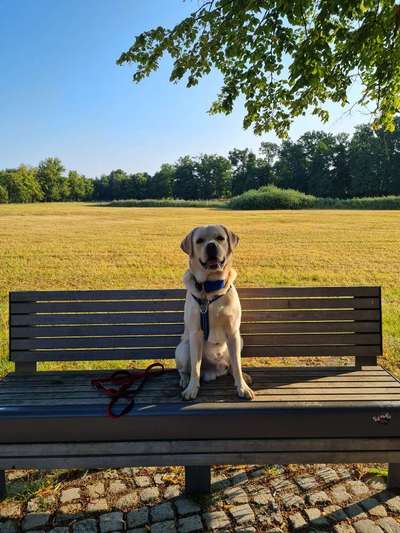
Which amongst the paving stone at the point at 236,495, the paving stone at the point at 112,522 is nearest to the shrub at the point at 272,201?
the paving stone at the point at 236,495

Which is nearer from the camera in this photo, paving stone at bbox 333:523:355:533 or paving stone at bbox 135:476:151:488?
paving stone at bbox 333:523:355:533

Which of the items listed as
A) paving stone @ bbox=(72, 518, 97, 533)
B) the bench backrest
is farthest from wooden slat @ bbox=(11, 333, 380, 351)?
paving stone @ bbox=(72, 518, 97, 533)

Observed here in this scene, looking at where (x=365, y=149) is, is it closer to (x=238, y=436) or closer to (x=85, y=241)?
(x=85, y=241)

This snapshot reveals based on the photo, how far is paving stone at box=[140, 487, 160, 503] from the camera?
291 centimetres

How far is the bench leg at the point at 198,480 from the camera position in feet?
9.41

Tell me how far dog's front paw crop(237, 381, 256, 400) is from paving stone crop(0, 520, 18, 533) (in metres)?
1.59

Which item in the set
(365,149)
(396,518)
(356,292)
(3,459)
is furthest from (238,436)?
(365,149)

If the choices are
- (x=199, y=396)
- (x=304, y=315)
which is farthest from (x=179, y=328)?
(x=304, y=315)

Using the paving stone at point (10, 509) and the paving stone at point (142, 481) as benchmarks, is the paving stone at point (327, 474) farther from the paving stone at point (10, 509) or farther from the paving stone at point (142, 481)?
the paving stone at point (10, 509)

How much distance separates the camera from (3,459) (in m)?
2.48

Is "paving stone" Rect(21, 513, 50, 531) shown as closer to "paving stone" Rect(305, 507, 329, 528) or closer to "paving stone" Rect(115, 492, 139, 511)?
"paving stone" Rect(115, 492, 139, 511)

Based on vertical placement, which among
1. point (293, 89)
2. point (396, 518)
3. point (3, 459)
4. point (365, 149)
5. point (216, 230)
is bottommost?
point (396, 518)

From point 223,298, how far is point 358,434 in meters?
1.16

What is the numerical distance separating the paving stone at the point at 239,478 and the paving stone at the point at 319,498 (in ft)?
1.50
